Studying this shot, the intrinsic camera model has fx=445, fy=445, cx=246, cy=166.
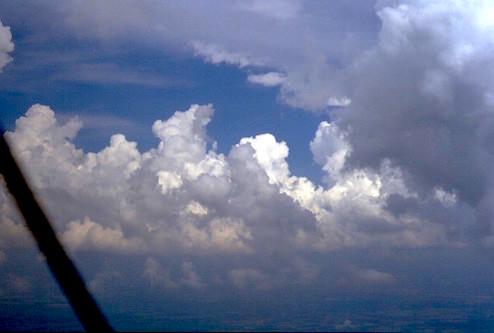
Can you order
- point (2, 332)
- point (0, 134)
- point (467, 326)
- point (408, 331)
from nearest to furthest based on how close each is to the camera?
point (0, 134), point (2, 332), point (408, 331), point (467, 326)

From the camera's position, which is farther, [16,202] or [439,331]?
[439,331]

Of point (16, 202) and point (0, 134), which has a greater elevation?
point (0, 134)

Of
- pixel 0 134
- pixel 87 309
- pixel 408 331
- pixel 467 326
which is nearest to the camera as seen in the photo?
pixel 0 134

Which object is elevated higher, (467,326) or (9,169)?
(9,169)

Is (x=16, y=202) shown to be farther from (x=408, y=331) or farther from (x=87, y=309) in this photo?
(x=408, y=331)

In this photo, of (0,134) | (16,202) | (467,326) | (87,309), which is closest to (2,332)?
(87,309)

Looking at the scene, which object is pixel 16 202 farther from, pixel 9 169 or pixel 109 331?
pixel 109 331

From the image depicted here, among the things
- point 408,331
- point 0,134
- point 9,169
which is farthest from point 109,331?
point 408,331

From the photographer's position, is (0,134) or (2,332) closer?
(0,134)

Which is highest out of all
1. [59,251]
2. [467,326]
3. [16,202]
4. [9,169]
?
[9,169]
